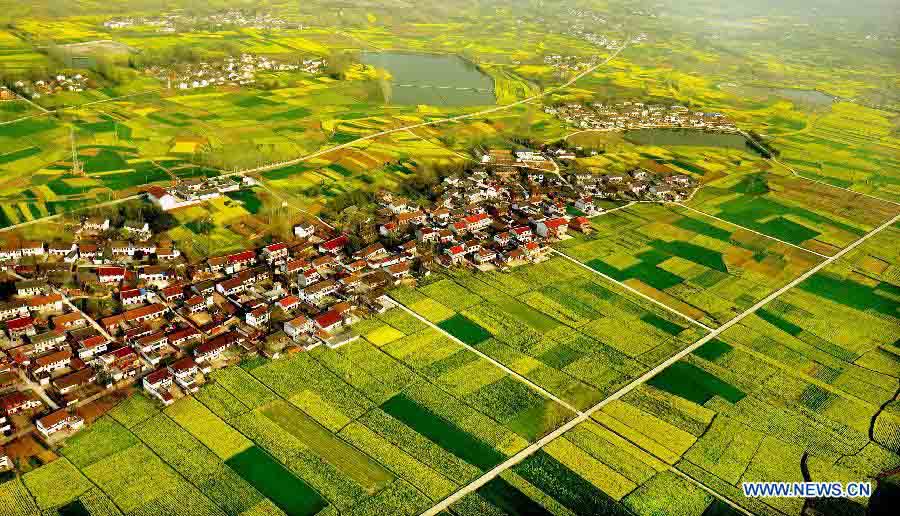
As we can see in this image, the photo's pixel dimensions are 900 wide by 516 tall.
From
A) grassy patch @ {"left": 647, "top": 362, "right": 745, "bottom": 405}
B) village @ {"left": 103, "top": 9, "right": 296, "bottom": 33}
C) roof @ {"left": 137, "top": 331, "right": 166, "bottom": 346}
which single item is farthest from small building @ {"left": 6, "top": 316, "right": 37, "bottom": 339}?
village @ {"left": 103, "top": 9, "right": 296, "bottom": 33}

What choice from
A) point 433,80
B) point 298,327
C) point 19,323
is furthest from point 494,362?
point 433,80

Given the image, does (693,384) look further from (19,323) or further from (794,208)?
(19,323)

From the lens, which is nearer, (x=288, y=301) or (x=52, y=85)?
(x=288, y=301)

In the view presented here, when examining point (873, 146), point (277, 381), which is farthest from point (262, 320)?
point (873, 146)

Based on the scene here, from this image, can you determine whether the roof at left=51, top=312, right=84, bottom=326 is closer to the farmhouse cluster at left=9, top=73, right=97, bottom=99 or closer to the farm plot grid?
the farm plot grid

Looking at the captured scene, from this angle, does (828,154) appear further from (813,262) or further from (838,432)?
(838,432)

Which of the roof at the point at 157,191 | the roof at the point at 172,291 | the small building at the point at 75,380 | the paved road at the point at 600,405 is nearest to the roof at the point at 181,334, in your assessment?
the small building at the point at 75,380

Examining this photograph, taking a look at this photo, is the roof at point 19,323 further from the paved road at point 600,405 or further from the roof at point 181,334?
the paved road at point 600,405
